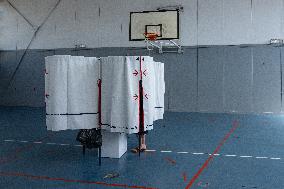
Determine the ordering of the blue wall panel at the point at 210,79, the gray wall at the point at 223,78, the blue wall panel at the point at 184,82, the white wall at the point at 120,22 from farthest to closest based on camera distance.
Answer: the blue wall panel at the point at 184,82, the blue wall panel at the point at 210,79, the white wall at the point at 120,22, the gray wall at the point at 223,78

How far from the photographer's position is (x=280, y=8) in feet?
43.0

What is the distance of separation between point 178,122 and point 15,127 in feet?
17.3

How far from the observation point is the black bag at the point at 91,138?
5562 millimetres

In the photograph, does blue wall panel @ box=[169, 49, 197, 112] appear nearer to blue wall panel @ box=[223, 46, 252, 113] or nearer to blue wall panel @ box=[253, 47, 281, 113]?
blue wall panel @ box=[223, 46, 252, 113]

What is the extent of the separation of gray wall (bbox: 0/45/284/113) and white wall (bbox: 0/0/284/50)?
452 mm

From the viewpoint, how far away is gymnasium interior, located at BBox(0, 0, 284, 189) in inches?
209

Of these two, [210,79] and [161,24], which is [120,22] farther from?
[210,79]

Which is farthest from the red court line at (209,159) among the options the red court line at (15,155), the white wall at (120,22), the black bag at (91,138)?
the white wall at (120,22)

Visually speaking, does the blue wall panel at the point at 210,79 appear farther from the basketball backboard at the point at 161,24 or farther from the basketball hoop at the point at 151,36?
the basketball hoop at the point at 151,36

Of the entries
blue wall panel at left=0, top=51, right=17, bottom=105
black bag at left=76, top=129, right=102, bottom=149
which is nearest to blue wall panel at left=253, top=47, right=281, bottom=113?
black bag at left=76, top=129, right=102, bottom=149

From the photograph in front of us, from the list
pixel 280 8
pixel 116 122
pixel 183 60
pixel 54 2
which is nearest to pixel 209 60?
pixel 183 60

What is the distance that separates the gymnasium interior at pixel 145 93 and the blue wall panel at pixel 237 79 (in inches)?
1.7

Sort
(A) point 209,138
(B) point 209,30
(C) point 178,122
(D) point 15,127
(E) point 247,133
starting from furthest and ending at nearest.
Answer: (B) point 209,30 < (C) point 178,122 < (D) point 15,127 < (E) point 247,133 < (A) point 209,138

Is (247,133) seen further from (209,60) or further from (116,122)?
(209,60)
